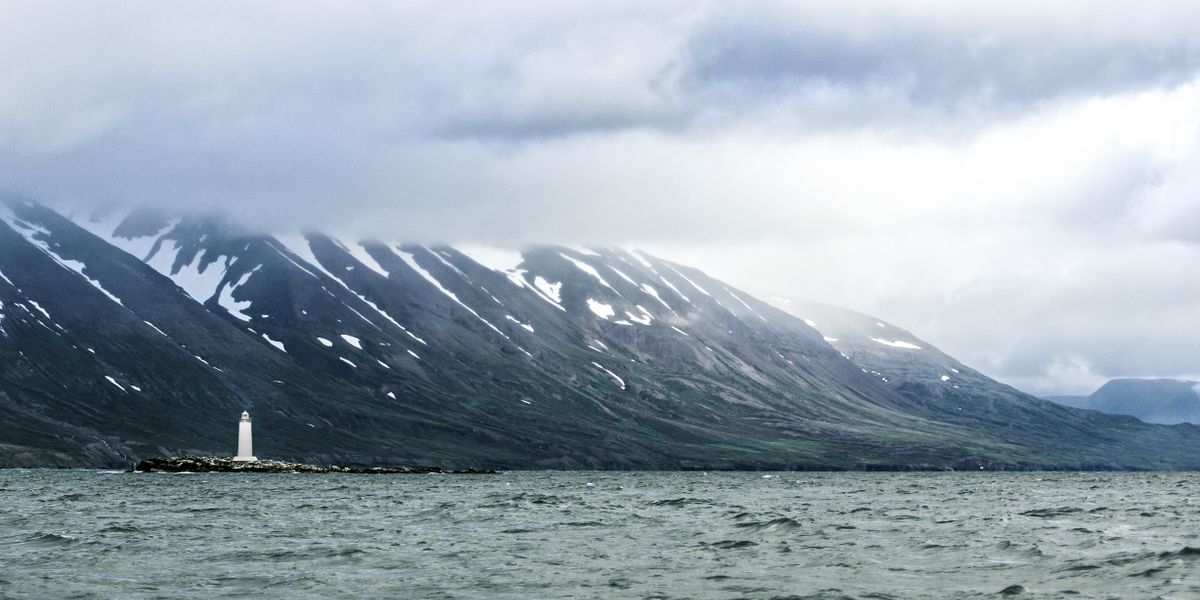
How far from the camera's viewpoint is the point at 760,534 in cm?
6669

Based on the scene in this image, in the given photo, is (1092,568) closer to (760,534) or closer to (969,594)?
(969,594)

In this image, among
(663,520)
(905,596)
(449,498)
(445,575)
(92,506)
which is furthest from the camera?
(449,498)

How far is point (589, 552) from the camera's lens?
56969mm

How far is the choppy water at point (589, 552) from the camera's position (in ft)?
144

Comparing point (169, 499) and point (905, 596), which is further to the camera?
point (169, 499)

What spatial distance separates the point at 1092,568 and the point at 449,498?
77047 millimetres

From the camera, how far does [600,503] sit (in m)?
109

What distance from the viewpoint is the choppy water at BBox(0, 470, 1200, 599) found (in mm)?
43969

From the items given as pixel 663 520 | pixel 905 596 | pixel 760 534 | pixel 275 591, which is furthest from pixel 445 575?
pixel 663 520

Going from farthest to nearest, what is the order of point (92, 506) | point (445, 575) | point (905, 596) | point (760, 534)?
point (92, 506) < point (760, 534) < point (445, 575) < point (905, 596)

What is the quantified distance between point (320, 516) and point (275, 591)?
42.3 meters

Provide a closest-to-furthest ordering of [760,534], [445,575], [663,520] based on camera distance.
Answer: [445,575]
[760,534]
[663,520]

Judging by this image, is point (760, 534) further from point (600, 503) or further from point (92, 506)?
point (92, 506)

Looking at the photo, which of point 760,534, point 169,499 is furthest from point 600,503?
point 760,534
